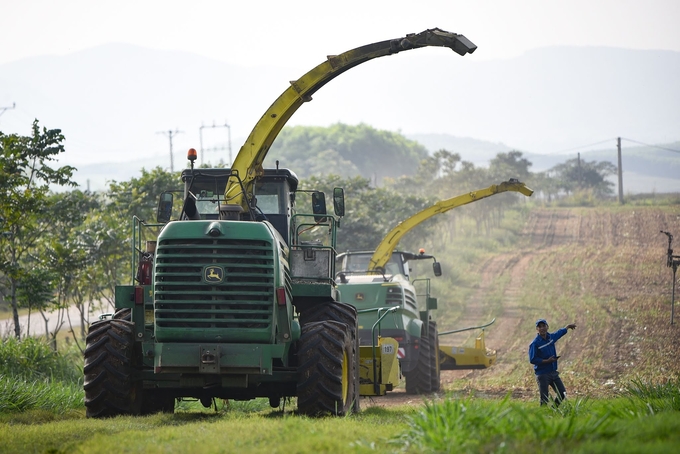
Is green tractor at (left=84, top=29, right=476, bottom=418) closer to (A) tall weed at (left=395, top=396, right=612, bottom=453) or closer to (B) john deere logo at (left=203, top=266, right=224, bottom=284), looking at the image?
(B) john deere logo at (left=203, top=266, right=224, bottom=284)

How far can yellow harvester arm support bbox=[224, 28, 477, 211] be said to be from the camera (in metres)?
13.7

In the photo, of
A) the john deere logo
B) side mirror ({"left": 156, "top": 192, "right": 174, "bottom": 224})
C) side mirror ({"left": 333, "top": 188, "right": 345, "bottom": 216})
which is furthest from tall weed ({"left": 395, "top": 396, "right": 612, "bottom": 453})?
side mirror ({"left": 156, "top": 192, "right": 174, "bottom": 224})

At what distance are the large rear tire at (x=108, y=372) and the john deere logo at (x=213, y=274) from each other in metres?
1.61

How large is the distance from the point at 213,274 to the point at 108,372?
198cm

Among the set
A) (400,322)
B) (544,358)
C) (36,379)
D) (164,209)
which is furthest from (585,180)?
(164,209)

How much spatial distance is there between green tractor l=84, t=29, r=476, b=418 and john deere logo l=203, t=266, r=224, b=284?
12 millimetres

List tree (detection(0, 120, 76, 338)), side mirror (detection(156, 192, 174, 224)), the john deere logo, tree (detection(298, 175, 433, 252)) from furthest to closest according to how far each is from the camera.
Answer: tree (detection(298, 175, 433, 252)) < tree (detection(0, 120, 76, 338)) < side mirror (detection(156, 192, 174, 224)) < the john deere logo

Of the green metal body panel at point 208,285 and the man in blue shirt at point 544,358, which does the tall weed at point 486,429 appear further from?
the man in blue shirt at point 544,358

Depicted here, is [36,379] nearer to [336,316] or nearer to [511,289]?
[336,316]

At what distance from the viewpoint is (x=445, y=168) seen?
8962cm

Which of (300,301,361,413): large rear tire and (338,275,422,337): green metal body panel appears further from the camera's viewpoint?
(338,275,422,337): green metal body panel

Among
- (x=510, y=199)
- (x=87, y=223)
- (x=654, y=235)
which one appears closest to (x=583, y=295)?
(x=654, y=235)

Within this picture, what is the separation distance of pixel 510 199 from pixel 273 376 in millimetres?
76578

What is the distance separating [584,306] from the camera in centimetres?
3638
